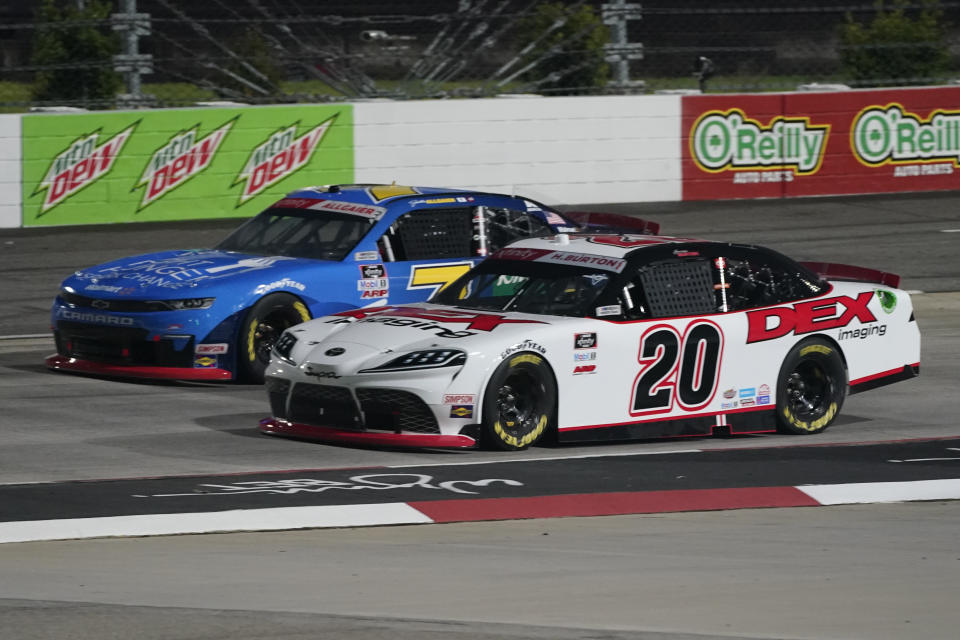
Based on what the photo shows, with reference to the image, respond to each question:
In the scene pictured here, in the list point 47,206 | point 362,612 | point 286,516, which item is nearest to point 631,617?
point 362,612

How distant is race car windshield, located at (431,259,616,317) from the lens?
980cm

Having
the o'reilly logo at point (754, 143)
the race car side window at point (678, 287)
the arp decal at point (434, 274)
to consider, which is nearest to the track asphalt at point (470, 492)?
the race car side window at point (678, 287)

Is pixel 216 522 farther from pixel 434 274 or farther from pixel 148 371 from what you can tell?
pixel 434 274

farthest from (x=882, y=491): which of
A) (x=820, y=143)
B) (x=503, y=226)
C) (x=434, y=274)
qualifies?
(x=820, y=143)

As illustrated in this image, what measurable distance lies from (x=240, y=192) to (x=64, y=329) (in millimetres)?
9826

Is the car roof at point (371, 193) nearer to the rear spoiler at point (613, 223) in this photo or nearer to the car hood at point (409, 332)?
the rear spoiler at point (613, 223)

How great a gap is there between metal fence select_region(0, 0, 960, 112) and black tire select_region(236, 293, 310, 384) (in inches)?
394

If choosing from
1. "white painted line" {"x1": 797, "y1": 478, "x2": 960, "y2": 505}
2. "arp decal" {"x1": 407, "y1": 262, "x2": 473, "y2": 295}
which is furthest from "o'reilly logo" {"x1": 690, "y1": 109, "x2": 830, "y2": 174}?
"white painted line" {"x1": 797, "y1": 478, "x2": 960, "y2": 505}

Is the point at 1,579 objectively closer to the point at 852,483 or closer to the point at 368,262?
the point at 852,483

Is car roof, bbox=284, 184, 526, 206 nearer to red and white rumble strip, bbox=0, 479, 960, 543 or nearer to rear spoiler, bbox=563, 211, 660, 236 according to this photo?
rear spoiler, bbox=563, 211, 660, 236

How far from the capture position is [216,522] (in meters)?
7.49

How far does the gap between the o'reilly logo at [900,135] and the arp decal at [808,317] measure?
570 inches

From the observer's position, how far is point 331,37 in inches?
918

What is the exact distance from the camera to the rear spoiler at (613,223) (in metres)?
13.8
